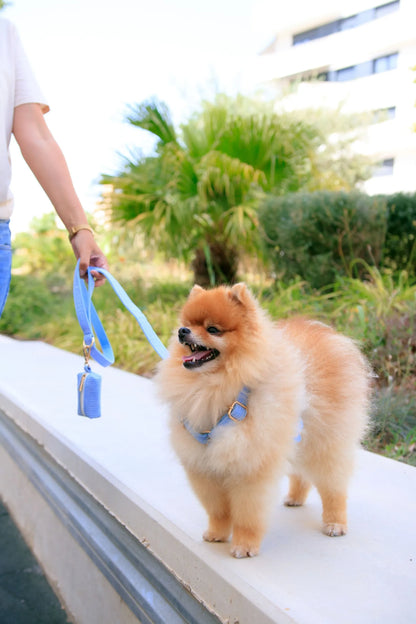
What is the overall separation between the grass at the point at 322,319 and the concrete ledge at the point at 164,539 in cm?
64

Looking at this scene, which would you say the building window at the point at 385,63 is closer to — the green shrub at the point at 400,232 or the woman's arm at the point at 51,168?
the green shrub at the point at 400,232

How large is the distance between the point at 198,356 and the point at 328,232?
540 centimetres

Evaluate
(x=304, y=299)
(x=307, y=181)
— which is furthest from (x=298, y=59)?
(x=304, y=299)

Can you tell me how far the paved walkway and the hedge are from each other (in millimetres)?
4586

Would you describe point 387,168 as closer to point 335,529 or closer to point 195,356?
point 335,529

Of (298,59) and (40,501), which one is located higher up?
(298,59)

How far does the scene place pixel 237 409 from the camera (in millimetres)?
1675

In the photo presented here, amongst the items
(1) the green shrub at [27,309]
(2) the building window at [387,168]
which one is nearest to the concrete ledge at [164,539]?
(1) the green shrub at [27,309]

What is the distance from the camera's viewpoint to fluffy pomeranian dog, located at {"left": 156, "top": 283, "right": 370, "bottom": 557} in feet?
5.41

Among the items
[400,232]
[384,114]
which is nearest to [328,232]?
[400,232]

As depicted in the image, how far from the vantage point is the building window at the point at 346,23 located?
29609mm

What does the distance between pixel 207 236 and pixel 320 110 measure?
1191cm

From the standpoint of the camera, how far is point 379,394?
3.54 metres

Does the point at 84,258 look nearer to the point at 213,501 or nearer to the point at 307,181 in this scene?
the point at 213,501
